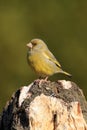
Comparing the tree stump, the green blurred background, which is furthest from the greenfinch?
the green blurred background

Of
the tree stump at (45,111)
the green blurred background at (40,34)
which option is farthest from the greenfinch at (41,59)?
the green blurred background at (40,34)

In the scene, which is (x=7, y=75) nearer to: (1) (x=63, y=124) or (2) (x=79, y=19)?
(2) (x=79, y=19)

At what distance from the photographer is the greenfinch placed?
898cm

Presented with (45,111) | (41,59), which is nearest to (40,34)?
(41,59)

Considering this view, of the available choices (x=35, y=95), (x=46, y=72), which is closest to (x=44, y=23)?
(x=46, y=72)

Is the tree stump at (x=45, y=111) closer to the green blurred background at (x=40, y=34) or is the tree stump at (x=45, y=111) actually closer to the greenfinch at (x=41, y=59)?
the greenfinch at (x=41, y=59)

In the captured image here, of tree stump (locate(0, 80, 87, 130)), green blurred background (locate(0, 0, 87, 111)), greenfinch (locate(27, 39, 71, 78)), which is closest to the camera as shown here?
tree stump (locate(0, 80, 87, 130))

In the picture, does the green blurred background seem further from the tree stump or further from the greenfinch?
the tree stump

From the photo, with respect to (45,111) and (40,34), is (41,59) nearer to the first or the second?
(45,111)

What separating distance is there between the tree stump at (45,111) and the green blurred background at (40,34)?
11065mm

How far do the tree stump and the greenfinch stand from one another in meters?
2.59

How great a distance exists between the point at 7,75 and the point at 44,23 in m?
1.71

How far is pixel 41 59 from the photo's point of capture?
362 inches

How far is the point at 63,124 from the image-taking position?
6.09 m
